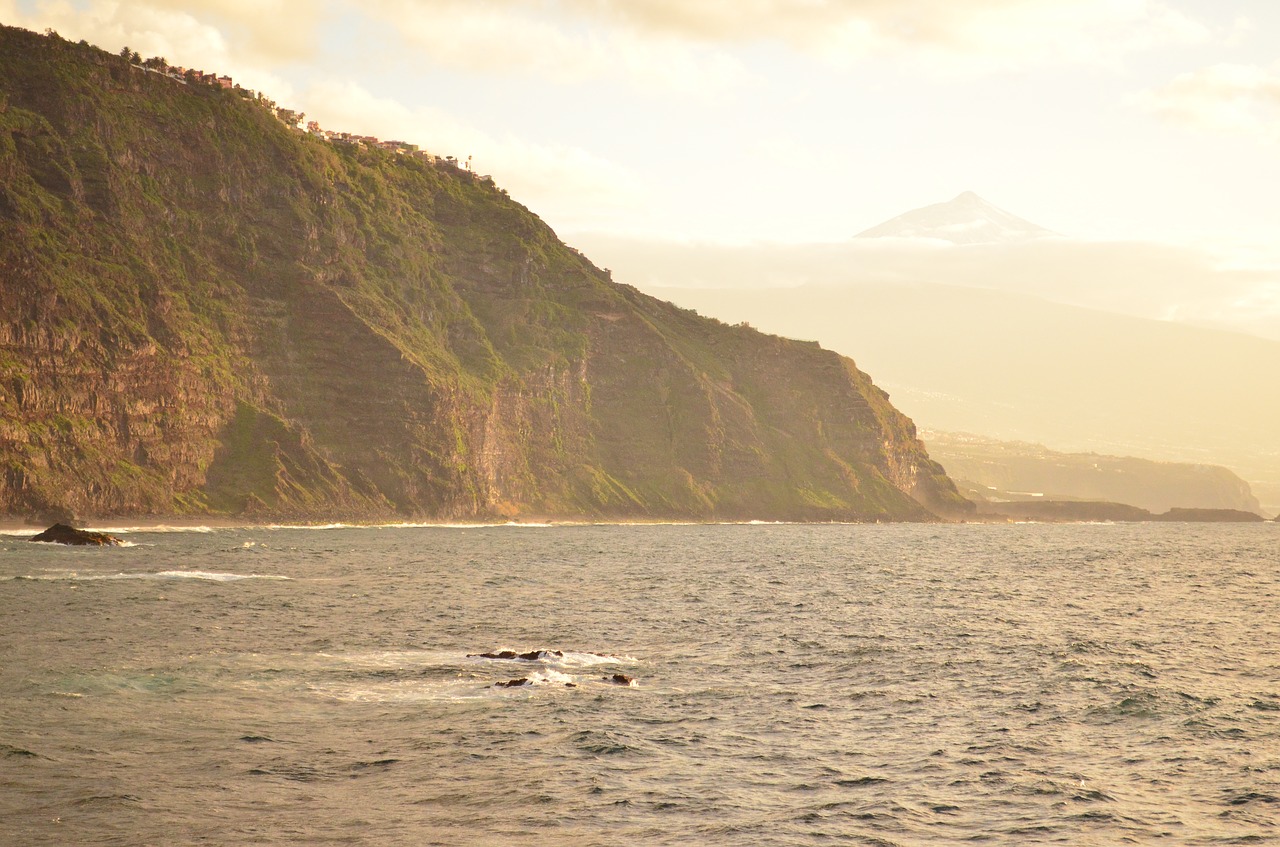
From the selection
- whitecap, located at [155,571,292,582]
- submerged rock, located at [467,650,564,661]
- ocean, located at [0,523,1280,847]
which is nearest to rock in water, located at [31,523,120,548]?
whitecap, located at [155,571,292,582]

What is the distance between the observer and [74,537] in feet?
478

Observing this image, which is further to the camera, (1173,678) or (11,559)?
(11,559)

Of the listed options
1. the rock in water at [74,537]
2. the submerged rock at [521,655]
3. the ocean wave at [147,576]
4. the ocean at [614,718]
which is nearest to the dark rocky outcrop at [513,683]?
the ocean at [614,718]

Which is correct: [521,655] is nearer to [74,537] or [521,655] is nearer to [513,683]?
[513,683]

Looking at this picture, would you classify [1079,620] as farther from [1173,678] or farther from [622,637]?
[622,637]

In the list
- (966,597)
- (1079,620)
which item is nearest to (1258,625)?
(1079,620)

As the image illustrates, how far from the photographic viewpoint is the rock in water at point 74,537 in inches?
5664

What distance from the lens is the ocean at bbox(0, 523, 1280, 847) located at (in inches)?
1329

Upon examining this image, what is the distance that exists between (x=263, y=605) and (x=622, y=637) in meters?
25.0

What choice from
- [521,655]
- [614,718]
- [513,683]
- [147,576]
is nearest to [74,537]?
→ [147,576]

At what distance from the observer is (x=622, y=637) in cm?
7244

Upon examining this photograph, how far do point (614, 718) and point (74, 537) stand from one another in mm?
117026

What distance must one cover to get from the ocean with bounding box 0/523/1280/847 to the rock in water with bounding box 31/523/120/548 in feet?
154

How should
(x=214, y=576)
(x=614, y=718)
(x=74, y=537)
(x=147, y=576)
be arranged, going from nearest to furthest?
(x=614, y=718) < (x=147, y=576) < (x=214, y=576) < (x=74, y=537)
